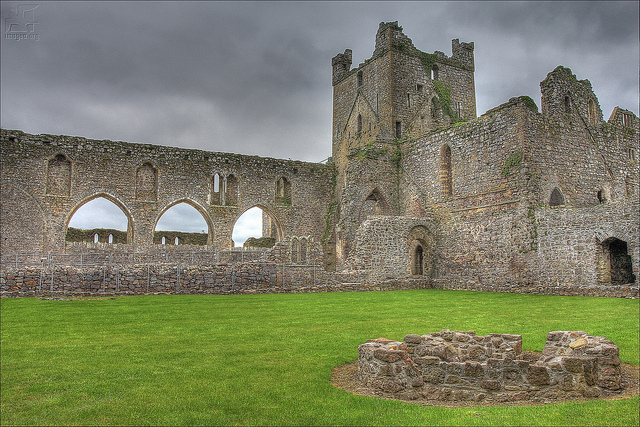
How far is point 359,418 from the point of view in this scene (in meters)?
4.61

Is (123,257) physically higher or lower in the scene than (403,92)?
lower

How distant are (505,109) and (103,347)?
16.6m

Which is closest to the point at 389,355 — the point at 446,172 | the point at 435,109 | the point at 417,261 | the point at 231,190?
the point at 446,172

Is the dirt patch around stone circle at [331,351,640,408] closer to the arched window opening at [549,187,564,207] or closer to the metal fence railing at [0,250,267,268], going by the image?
the arched window opening at [549,187,564,207]

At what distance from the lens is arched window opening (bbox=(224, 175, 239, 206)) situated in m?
27.3

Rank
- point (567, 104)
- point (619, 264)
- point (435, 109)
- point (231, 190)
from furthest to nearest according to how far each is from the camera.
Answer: point (435, 109)
point (231, 190)
point (567, 104)
point (619, 264)

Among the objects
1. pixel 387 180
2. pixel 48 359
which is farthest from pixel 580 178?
pixel 48 359

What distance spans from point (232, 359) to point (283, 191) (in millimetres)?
22628

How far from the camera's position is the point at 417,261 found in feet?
78.0

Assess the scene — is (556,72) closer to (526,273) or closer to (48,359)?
(526,273)

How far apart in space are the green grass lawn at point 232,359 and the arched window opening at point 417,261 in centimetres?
1043

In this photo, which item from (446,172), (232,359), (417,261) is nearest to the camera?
(232,359)

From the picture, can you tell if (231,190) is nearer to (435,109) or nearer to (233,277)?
(233,277)

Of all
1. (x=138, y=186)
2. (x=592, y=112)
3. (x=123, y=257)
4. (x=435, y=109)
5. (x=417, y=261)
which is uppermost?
(x=435, y=109)
